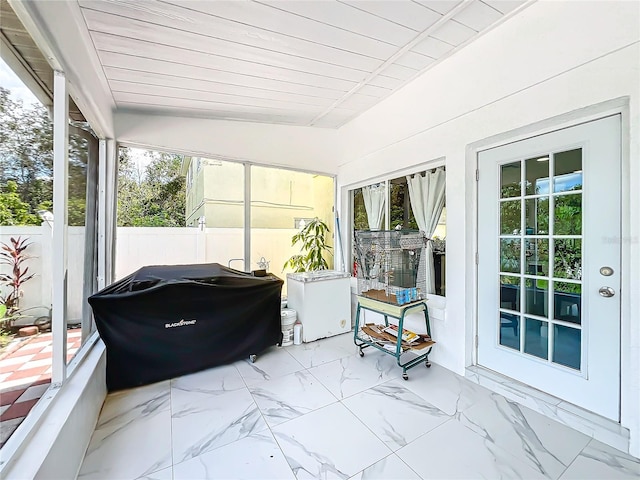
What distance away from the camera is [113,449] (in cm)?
167

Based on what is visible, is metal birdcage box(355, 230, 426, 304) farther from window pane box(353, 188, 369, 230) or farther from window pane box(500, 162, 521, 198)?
window pane box(353, 188, 369, 230)

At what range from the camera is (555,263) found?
80.9 inches

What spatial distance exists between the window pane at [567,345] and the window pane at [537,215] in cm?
72

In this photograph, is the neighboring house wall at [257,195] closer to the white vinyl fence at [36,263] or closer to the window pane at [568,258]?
the white vinyl fence at [36,263]

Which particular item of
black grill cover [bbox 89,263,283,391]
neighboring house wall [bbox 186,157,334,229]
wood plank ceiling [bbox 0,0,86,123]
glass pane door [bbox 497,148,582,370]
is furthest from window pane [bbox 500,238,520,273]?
wood plank ceiling [bbox 0,0,86,123]

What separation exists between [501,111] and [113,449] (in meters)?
3.57

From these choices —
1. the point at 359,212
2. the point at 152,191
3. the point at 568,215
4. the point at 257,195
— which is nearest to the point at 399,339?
the point at 568,215

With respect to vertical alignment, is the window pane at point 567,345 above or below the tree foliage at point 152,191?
below

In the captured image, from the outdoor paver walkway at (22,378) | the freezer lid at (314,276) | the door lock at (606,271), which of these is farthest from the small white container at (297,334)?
the door lock at (606,271)

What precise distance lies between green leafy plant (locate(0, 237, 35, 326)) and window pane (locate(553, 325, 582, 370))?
315cm

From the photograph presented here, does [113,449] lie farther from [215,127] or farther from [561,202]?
[561,202]

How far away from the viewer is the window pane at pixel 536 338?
83.0 inches

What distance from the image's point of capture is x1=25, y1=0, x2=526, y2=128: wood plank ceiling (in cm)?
173

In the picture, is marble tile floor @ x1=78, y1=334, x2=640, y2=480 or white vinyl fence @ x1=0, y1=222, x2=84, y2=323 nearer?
white vinyl fence @ x1=0, y1=222, x2=84, y2=323
